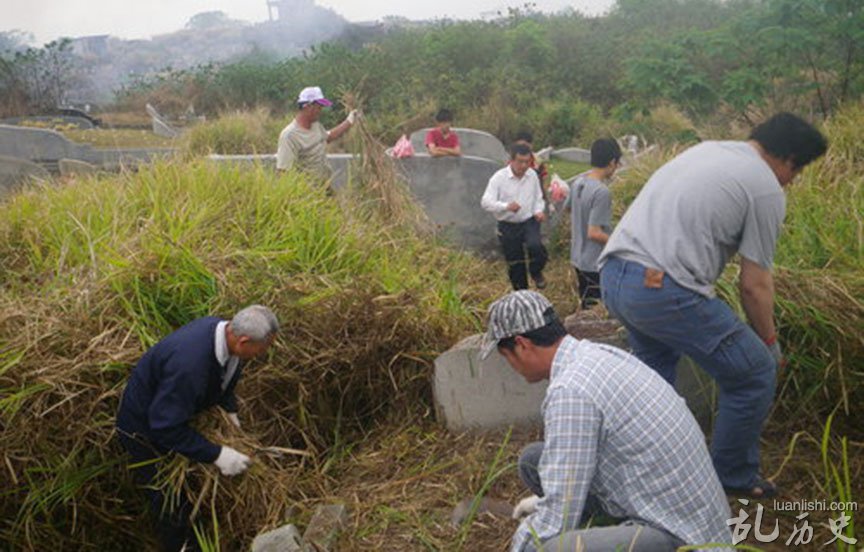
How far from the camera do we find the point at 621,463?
7.59ft

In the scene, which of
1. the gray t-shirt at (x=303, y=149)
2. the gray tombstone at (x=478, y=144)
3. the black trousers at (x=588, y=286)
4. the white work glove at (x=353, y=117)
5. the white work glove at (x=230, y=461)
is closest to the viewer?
the white work glove at (x=230, y=461)

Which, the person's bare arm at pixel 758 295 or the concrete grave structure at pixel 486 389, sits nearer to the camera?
Result: the person's bare arm at pixel 758 295

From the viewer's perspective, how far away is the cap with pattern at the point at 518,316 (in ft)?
8.01

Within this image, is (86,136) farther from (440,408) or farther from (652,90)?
(440,408)

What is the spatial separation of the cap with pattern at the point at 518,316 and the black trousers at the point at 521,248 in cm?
400

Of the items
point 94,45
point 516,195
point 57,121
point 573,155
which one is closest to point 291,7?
point 94,45

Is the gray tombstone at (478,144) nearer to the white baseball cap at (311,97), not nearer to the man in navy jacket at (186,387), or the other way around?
the white baseball cap at (311,97)

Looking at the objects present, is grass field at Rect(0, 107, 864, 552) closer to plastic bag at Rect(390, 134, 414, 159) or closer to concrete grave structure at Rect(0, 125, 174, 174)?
plastic bag at Rect(390, 134, 414, 159)

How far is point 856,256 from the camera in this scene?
155 inches

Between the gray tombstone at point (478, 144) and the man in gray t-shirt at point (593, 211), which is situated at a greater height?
the man in gray t-shirt at point (593, 211)

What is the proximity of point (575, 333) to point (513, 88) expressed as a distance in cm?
1518

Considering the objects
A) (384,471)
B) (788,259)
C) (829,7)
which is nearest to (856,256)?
(788,259)

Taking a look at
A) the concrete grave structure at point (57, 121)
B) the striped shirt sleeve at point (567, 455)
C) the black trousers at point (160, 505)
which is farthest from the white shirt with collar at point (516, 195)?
the concrete grave structure at point (57, 121)

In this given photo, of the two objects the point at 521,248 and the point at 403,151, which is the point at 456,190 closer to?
the point at 403,151
